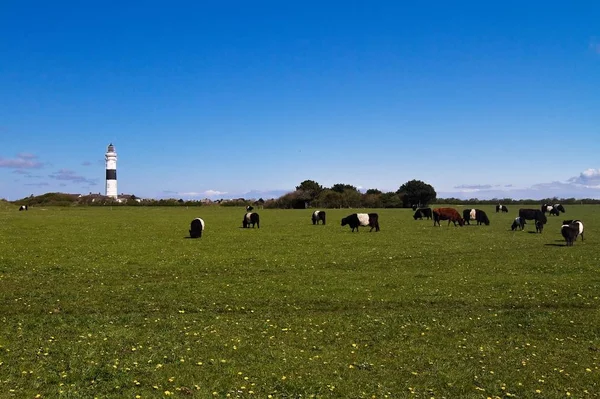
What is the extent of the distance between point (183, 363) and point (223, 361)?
73 centimetres

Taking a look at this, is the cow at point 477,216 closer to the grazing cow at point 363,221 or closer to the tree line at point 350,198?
the grazing cow at point 363,221

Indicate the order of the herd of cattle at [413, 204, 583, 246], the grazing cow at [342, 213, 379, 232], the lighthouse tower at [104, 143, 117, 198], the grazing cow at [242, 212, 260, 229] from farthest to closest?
the lighthouse tower at [104, 143, 117, 198] → the grazing cow at [242, 212, 260, 229] → the grazing cow at [342, 213, 379, 232] → the herd of cattle at [413, 204, 583, 246]

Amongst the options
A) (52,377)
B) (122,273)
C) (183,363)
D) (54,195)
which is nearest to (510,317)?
(183,363)

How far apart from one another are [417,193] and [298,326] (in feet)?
373

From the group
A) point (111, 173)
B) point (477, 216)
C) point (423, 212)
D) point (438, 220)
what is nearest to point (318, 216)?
point (438, 220)

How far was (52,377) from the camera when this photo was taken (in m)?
8.19

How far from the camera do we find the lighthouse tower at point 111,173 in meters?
153

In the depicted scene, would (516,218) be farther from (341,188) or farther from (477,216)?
(341,188)

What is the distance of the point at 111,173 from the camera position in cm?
15462

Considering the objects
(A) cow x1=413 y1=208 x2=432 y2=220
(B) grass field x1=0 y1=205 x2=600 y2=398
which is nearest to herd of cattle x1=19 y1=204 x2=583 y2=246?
(A) cow x1=413 y1=208 x2=432 y2=220

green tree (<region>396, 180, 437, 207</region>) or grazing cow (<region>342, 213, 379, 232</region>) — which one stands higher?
green tree (<region>396, 180, 437, 207</region>)

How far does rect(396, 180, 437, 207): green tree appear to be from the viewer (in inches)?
4769

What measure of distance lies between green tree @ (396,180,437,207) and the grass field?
99515 millimetres

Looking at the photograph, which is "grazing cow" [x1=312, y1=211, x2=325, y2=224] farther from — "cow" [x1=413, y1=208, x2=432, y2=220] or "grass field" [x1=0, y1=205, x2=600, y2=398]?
"grass field" [x1=0, y1=205, x2=600, y2=398]
